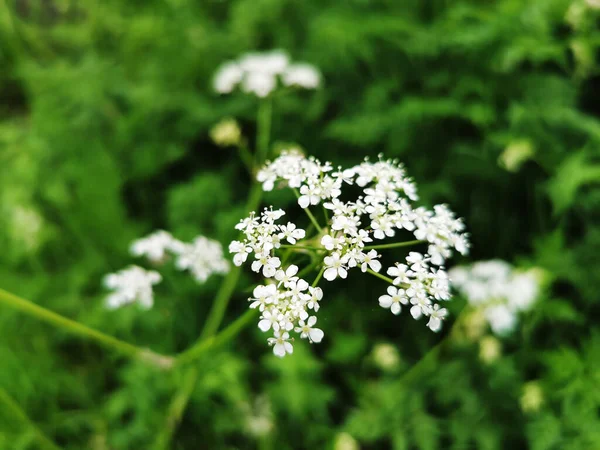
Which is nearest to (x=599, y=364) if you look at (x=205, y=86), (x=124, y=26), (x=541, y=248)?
(x=541, y=248)

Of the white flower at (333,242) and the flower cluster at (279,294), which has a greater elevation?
the white flower at (333,242)

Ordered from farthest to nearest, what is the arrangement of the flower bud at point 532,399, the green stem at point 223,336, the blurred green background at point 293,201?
the blurred green background at point 293,201, the flower bud at point 532,399, the green stem at point 223,336

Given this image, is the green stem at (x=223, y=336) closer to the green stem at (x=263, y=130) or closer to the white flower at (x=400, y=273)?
the white flower at (x=400, y=273)

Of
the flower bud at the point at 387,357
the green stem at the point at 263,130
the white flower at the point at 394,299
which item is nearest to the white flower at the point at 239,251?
the white flower at the point at 394,299

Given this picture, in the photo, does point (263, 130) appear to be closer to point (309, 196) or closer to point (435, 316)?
point (309, 196)

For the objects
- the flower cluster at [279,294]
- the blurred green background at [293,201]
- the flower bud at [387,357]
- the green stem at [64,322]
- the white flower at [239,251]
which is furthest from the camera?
the flower bud at [387,357]

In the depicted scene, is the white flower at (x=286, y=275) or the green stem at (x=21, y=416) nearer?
the white flower at (x=286, y=275)
